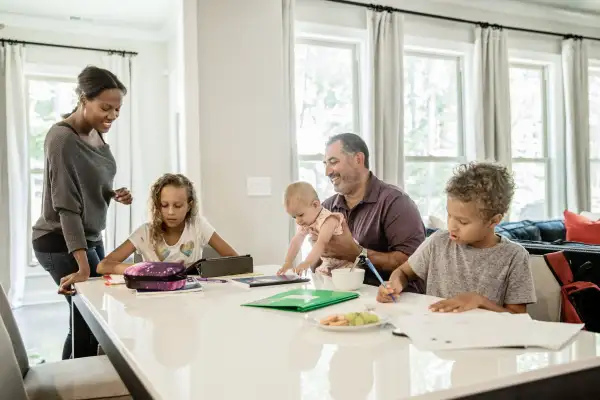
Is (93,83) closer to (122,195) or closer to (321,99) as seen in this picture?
(122,195)

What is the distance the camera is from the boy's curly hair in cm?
148

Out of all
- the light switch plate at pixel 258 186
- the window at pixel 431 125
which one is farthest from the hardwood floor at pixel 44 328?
the window at pixel 431 125

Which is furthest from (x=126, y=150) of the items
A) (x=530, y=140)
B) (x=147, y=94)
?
(x=530, y=140)

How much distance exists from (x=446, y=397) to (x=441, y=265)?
87 cm

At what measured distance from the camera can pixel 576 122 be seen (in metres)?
5.35

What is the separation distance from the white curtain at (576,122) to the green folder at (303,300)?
4.66 m

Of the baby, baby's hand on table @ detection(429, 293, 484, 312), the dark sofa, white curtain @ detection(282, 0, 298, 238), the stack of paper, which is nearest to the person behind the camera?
the stack of paper

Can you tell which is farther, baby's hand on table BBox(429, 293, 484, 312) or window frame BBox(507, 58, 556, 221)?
window frame BBox(507, 58, 556, 221)

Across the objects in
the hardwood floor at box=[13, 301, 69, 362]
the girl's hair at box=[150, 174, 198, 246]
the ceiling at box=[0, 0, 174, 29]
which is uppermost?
the ceiling at box=[0, 0, 174, 29]

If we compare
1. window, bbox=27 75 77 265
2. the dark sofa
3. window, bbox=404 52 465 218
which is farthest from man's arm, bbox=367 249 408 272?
window, bbox=27 75 77 265

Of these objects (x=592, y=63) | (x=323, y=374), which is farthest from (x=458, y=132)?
(x=323, y=374)

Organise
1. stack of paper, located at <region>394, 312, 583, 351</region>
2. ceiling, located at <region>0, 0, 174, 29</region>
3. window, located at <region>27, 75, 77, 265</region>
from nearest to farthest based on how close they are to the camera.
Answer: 1. stack of paper, located at <region>394, 312, 583, 351</region>
2. ceiling, located at <region>0, 0, 174, 29</region>
3. window, located at <region>27, 75, 77, 265</region>

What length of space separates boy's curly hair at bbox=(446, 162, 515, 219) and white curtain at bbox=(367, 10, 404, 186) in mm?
2779

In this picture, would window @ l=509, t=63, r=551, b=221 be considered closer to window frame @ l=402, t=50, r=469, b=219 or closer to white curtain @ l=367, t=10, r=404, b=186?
window frame @ l=402, t=50, r=469, b=219
